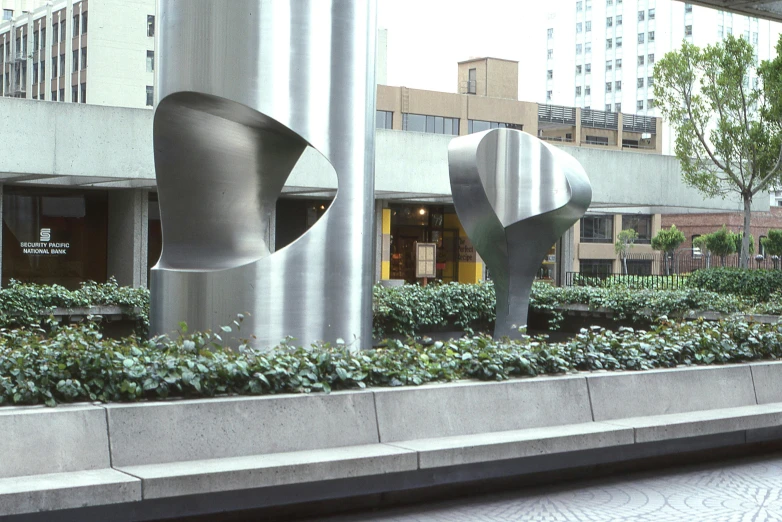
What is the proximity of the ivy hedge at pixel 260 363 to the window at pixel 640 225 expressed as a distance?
79330 mm

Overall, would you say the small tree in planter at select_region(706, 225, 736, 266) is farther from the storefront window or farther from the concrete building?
the storefront window

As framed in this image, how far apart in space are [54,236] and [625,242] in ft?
200

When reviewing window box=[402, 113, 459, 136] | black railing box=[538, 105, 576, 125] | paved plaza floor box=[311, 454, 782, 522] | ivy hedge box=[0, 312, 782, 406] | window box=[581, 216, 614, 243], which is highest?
black railing box=[538, 105, 576, 125]

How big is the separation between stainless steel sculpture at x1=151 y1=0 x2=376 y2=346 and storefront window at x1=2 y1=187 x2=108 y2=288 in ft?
56.4

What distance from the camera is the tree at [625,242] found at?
80.2 m

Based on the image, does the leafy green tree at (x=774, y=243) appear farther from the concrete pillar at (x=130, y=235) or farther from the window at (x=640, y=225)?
the concrete pillar at (x=130, y=235)

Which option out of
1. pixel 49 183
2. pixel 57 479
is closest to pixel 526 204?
pixel 57 479

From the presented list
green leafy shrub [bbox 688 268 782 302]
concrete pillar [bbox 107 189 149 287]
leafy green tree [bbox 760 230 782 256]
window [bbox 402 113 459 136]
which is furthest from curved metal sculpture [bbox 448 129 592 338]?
window [bbox 402 113 459 136]

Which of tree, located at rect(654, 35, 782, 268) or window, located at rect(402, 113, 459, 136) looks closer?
tree, located at rect(654, 35, 782, 268)

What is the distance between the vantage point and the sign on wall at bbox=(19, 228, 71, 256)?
2731 cm

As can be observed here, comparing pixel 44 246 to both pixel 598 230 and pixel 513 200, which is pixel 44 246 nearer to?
pixel 513 200

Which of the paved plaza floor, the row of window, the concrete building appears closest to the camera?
the paved plaza floor

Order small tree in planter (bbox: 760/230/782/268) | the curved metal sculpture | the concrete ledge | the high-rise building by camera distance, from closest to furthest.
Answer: the concrete ledge < the curved metal sculpture < small tree in planter (bbox: 760/230/782/268) < the high-rise building

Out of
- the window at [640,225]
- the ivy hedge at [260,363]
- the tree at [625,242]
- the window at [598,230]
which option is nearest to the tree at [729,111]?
the ivy hedge at [260,363]
